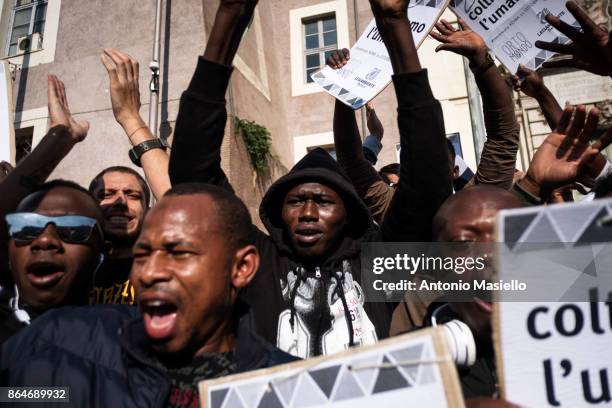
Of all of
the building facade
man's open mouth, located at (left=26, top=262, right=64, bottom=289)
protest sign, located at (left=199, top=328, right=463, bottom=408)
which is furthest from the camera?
the building facade

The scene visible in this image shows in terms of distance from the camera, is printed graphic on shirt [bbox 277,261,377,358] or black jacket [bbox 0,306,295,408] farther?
printed graphic on shirt [bbox 277,261,377,358]

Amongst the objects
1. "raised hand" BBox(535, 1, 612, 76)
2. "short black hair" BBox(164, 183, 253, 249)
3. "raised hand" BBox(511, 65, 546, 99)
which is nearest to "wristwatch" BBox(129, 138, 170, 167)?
"short black hair" BBox(164, 183, 253, 249)

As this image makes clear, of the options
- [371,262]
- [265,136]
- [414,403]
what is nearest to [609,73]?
[371,262]

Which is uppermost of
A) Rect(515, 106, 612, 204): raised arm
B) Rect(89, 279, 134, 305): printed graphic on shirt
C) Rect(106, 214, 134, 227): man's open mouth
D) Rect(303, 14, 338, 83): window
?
Rect(303, 14, 338, 83): window

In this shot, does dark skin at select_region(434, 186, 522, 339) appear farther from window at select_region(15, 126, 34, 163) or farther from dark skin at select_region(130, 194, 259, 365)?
window at select_region(15, 126, 34, 163)

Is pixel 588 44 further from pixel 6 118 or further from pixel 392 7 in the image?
pixel 6 118

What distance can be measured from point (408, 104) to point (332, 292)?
2.65ft

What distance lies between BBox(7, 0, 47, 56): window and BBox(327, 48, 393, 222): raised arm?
360 inches

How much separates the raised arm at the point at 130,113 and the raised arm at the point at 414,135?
1.32 m

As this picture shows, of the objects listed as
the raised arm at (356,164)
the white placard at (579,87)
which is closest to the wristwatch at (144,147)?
the raised arm at (356,164)

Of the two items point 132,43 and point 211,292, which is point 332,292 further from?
point 132,43

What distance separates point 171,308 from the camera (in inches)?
52.1

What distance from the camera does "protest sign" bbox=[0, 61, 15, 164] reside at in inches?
91.6

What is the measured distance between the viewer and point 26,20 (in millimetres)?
9555
